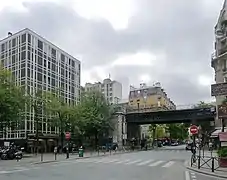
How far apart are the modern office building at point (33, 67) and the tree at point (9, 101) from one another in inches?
408

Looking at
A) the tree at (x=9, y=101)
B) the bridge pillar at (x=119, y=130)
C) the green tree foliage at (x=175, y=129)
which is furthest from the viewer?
the green tree foliage at (x=175, y=129)

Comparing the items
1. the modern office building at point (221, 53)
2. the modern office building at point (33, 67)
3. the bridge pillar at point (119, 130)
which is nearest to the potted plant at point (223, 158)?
the modern office building at point (221, 53)

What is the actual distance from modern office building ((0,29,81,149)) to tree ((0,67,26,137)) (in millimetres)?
10357

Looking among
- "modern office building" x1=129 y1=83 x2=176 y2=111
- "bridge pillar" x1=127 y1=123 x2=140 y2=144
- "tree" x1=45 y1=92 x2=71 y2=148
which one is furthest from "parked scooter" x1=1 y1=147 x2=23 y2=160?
"modern office building" x1=129 y1=83 x2=176 y2=111

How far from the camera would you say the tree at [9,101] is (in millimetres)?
44469

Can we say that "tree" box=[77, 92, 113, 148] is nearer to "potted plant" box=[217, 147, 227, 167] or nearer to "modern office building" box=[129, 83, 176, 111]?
"potted plant" box=[217, 147, 227, 167]

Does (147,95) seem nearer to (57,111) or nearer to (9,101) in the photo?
(57,111)

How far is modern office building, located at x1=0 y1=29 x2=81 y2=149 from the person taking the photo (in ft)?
208

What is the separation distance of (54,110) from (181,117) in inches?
1058

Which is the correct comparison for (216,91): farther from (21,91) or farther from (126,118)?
(126,118)

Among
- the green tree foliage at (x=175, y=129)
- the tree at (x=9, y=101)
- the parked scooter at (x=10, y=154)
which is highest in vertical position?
the tree at (x=9, y=101)

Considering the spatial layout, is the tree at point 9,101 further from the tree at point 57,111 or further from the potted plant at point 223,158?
the potted plant at point 223,158

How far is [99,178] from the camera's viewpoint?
17.6 meters

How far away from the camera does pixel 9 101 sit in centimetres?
4497
